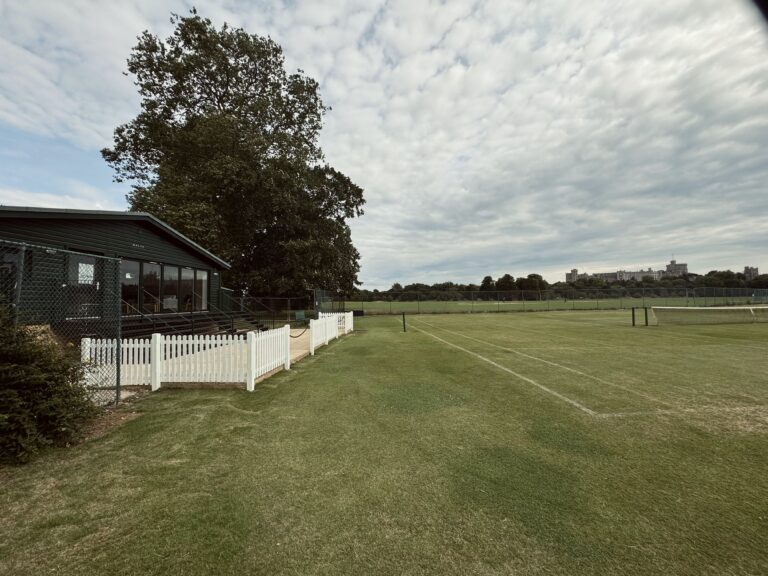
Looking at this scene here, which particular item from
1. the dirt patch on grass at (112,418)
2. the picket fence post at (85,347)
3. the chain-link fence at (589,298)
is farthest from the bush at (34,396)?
the chain-link fence at (589,298)

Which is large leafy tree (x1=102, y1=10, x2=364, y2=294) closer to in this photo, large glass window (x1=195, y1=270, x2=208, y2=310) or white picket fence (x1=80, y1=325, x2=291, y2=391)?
large glass window (x1=195, y1=270, x2=208, y2=310)

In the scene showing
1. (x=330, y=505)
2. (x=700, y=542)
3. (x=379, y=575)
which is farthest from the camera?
(x=330, y=505)

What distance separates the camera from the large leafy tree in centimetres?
2462

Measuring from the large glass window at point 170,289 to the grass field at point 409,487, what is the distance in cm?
1097

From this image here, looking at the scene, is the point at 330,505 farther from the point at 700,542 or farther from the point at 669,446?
the point at 669,446

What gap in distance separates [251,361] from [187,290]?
12623 mm

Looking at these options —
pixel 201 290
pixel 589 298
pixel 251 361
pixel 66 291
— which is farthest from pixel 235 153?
pixel 589 298

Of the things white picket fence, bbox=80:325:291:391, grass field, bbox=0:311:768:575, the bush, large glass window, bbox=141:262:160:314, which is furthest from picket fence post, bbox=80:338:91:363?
large glass window, bbox=141:262:160:314

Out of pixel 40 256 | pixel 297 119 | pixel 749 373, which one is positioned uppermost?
pixel 297 119

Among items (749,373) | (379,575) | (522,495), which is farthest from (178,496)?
(749,373)

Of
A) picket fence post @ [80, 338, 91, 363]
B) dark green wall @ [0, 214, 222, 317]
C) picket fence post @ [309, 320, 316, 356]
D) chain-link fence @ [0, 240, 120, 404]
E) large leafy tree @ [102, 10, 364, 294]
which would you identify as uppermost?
large leafy tree @ [102, 10, 364, 294]

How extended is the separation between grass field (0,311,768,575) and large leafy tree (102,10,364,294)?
20.9 metres

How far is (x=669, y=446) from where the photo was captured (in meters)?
4.16

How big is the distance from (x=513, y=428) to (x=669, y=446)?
67.9 inches
